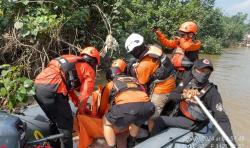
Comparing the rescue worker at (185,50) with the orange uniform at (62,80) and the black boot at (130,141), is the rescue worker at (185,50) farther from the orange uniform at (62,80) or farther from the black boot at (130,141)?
the orange uniform at (62,80)

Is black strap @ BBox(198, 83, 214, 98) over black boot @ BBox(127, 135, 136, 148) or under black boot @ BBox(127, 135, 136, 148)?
over

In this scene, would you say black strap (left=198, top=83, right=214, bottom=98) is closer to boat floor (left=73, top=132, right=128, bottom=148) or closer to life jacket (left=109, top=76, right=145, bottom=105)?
life jacket (left=109, top=76, right=145, bottom=105)

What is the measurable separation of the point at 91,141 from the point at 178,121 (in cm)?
94

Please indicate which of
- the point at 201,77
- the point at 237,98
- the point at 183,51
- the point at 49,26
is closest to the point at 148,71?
the point at 201,77

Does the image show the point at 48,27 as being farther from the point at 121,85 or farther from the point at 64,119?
the point at 121,85

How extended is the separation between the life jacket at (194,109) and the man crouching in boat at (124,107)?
0.64 metres

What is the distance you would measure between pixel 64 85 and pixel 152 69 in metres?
1.07

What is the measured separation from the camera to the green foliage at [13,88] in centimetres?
423

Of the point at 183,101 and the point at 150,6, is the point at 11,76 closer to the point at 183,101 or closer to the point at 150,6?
the point at 183,101

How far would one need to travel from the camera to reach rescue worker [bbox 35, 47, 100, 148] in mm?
3738

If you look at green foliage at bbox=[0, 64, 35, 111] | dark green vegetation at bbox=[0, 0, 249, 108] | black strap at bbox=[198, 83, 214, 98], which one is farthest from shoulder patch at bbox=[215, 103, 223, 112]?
dark green vegetation at bbox=[0, 0, 249, 108]

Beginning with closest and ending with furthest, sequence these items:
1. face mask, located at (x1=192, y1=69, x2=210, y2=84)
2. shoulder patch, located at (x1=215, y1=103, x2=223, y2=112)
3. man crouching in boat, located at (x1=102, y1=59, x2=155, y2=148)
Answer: man crouching in boat, located at (x1=102, y1=59, x2=155, y2=148) → shoulder patch, located at (x1=215, y1=103, x2=223, y2=112) → face mask, located at (x1=192, y1=69, x2=210, y2=84)

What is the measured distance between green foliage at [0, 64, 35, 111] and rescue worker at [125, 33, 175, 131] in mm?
1171

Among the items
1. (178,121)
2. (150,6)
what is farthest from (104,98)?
(150,6)
